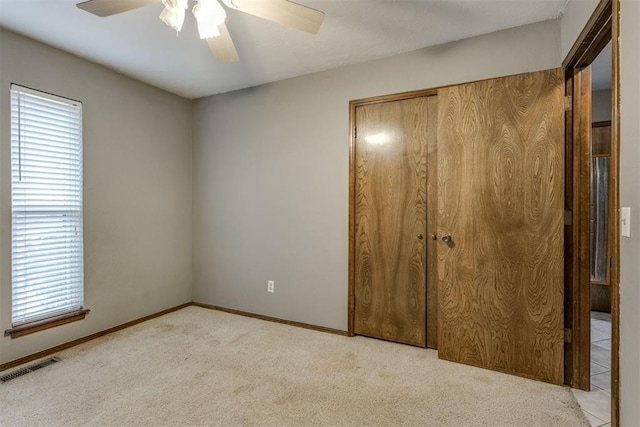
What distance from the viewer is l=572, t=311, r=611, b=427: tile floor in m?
1.87

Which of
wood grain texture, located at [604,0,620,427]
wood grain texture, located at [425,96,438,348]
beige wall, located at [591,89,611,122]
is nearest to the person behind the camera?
wood grain texture, located at [604,0,620,427]

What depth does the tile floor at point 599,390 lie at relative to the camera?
187 cm

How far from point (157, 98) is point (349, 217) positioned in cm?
237

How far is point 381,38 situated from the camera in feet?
8.22

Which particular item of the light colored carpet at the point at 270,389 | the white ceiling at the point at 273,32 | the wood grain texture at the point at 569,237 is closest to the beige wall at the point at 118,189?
the white ceiling at the point at 273,32

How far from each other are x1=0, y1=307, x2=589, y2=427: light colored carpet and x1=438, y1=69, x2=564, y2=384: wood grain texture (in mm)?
251

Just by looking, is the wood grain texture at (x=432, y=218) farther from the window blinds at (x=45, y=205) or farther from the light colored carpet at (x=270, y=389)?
the window blinds at (x=45, y=205)

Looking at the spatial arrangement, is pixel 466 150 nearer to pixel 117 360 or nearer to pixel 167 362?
pixel 167 362

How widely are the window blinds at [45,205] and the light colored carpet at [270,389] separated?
0.49 metres

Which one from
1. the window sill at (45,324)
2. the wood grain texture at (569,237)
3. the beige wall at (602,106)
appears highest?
the beige wall at (602,106)

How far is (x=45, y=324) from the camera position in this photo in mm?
2594

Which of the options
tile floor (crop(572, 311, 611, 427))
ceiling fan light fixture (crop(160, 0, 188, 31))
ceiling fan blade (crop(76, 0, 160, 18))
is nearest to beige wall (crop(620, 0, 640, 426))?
tile floor (crop(572, 311, 611, 427))

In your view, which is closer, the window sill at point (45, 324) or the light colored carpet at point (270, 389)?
the light colored carpet at point (270, 389)

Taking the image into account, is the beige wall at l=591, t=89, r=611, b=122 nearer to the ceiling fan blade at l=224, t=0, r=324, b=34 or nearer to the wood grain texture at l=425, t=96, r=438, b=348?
the wood grain texture at l=425, t=96, r=438, b=348
